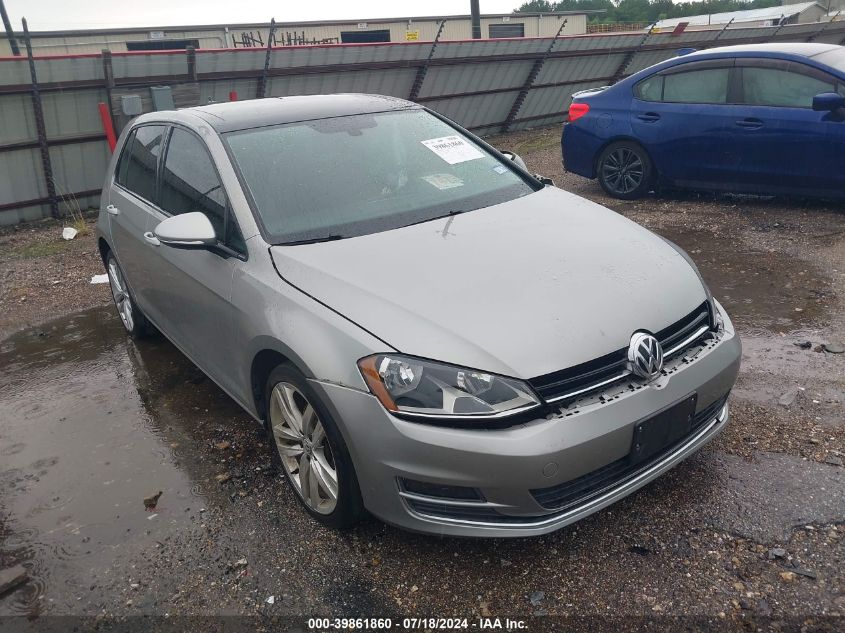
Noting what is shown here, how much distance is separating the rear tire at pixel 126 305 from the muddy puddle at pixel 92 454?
0.38 feet

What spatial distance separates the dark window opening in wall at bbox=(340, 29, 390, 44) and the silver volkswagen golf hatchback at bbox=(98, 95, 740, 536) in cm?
2851

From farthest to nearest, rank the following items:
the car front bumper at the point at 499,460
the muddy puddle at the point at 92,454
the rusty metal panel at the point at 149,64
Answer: the rusty metal panel at the point at 149,64
the muddy puddle at the point at 92,454
the car front bumper at the point at 499,460

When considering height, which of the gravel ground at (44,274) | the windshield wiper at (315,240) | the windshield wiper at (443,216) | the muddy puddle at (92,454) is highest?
the windshield wiper at (443,216)

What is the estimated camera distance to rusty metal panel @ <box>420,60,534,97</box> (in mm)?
12836

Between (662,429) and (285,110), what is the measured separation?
251 centimetres

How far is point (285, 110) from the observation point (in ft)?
12.4

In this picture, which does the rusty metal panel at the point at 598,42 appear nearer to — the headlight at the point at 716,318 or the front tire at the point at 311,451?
the headlight at the point at 716,318

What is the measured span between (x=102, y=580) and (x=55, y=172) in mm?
8257

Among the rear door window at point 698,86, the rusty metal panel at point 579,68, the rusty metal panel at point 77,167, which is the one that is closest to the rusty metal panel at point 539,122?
the rusty metal panel at point 579,68

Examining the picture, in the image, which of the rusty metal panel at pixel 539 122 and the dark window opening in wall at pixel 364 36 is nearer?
the rusty metal panel at pixel 539 122

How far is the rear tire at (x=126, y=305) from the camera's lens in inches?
195

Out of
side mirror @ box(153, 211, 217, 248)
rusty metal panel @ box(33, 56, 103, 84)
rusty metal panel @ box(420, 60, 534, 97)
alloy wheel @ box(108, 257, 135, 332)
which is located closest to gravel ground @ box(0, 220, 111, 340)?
alloy wheel @ box(108, 257, 135, 332)

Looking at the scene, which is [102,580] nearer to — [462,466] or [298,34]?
[462,466]

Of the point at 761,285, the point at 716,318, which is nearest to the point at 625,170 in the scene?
the point at 761,285
